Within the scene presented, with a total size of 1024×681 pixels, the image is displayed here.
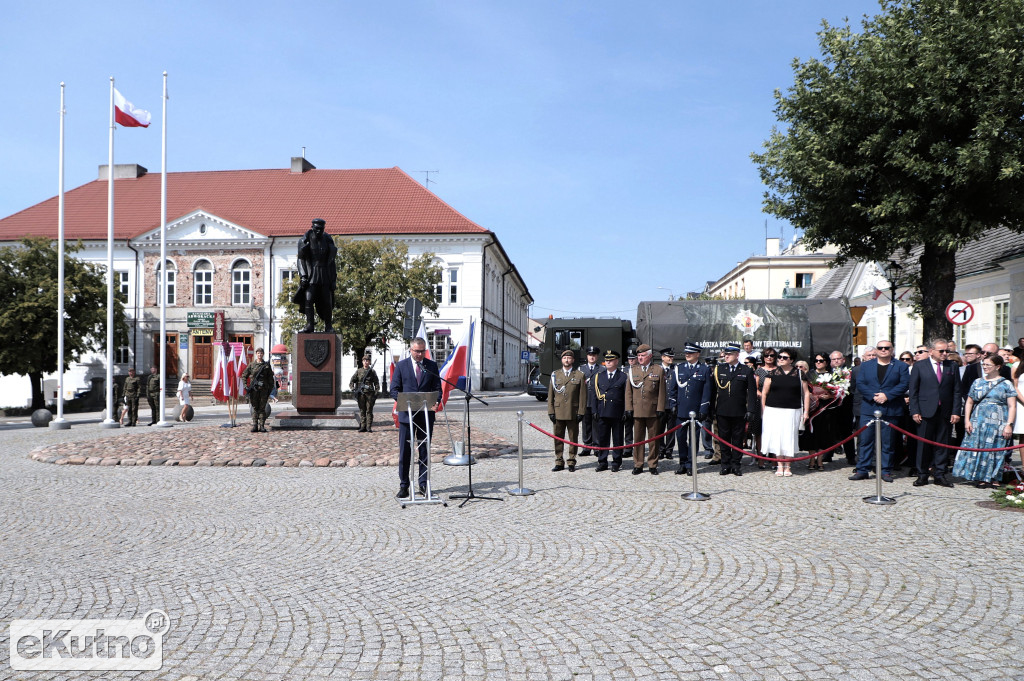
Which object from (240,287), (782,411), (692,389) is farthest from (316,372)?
(240,287)

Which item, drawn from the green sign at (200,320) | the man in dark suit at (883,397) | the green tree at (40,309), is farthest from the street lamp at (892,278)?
the green sign at (200,320)

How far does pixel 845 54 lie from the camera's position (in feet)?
55.4

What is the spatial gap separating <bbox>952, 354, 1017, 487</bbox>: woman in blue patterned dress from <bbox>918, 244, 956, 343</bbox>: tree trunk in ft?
26.6

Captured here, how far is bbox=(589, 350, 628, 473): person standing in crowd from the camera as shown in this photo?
11.5 meters

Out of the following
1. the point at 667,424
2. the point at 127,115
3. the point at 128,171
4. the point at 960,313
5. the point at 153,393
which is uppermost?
the point at 128,171

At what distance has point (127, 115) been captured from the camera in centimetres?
2058

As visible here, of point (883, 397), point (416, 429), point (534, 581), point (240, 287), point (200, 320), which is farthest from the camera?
point (240, 287)

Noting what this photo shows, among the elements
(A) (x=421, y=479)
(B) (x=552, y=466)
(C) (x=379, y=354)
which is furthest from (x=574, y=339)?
(A) (x=421, y=479)

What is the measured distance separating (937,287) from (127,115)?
21.0 meters

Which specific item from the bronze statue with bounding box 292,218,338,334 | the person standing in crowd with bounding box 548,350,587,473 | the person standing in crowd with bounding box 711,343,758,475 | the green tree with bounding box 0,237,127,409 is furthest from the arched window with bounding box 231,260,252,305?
the person standing in crowd with bounding box 711,343,758,475

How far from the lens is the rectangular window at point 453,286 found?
44.6 metres

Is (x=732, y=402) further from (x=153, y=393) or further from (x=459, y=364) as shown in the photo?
(x=153, y=393)

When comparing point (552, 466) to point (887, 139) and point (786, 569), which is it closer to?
point (786, 569)

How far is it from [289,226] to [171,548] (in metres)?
41.1
